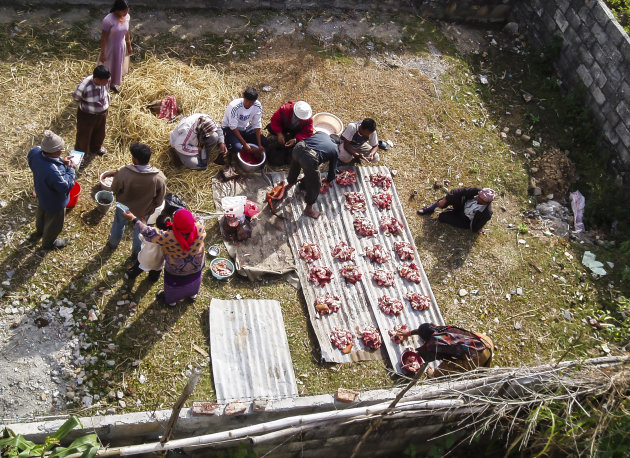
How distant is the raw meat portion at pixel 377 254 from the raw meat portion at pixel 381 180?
1.20 meters

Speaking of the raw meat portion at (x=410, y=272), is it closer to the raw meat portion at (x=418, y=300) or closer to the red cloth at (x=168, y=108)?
the raw meat portion at (x=418, y=300)

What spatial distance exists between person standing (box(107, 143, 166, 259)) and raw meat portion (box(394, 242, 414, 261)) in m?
3.35

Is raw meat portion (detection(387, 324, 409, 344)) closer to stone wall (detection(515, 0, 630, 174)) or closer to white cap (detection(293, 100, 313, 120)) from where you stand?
white cap (detection(293, 100, 313, 120))

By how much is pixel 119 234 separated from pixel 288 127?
2.92m

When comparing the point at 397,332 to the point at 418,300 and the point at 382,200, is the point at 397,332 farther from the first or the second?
the point at 382,200

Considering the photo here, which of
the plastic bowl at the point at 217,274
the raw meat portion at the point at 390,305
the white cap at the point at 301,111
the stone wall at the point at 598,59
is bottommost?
the plastic bowl at the point at 217,274

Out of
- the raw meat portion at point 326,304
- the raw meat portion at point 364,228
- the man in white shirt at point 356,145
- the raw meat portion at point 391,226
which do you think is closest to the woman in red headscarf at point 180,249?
the raw meat portion at point 326,304

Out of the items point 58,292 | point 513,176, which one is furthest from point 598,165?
point 58,292

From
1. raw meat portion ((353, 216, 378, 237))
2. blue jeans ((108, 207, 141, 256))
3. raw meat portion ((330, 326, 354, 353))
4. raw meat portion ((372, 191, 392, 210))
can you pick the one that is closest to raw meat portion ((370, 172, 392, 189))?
raw meat portion ((372, 191, 392, 210))

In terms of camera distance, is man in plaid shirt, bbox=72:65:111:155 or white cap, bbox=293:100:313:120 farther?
white cap, bbox=293:100:313:120

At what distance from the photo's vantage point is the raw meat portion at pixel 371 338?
7023 mm

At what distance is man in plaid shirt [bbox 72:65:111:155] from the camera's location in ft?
22.9

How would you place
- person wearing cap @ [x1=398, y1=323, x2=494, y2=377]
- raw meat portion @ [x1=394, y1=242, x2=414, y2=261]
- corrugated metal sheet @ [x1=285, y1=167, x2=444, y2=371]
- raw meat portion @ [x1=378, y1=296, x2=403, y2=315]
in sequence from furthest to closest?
raw meat portion @ [x1=394, y1=242, x2=414, y2=261] → raw meat portion @ [x1=378, y1=296, x2=403, y2=315] → corrugated metal sheet @ [x1=285, y1=167, x2=444, y2=371] → person wearing cap @ [x1=398, y1=323, x2=494, y2=377]

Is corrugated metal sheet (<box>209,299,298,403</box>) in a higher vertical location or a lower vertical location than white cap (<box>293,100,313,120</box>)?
lower
